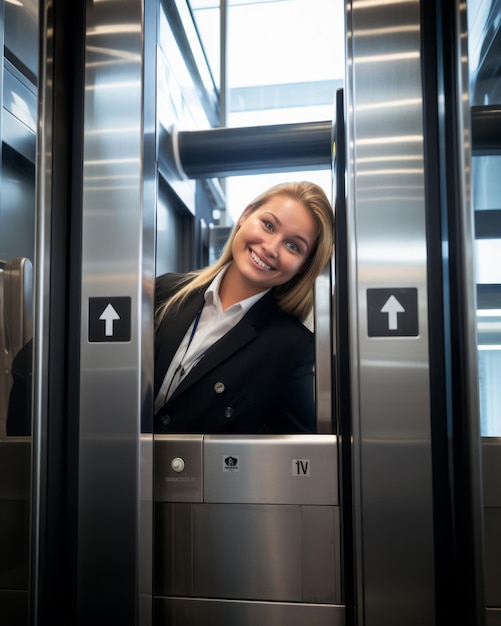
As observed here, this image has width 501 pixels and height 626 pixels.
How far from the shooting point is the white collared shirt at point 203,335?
5.66 feet

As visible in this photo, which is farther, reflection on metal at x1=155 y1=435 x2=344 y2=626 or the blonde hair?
the blonde hair

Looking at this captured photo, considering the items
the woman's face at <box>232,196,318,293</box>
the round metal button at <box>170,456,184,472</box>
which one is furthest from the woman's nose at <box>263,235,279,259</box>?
the round metal button at <box>170,456,184,472</box>

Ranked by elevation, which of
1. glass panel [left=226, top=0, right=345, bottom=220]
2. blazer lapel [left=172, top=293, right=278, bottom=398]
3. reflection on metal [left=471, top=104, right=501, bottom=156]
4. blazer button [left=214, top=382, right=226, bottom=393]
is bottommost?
blazer button [left=214, top=382, right=226, bottom=393]

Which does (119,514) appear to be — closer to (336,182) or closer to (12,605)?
(12,605)

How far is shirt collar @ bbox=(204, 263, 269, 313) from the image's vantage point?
177cm

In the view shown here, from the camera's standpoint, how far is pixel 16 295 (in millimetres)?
1394

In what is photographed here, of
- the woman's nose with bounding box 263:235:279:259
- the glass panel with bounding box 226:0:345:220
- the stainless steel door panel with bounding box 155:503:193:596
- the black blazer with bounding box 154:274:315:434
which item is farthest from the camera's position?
the glass panel with bounding box 226:0:345:220

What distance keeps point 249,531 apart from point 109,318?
0.79 meters

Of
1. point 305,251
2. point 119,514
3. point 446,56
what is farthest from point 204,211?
point 119,514

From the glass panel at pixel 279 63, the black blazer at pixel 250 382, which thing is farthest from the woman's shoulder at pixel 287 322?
the glass panel at pixel 279 63

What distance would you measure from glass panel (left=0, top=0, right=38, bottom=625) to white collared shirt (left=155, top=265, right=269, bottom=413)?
47 centimetres

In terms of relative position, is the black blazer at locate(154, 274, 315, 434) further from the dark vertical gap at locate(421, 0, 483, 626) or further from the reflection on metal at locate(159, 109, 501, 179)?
the reflection on metal at locate(159, 109, 501, 179)

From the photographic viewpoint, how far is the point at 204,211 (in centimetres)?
265

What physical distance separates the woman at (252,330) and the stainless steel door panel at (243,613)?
520 mm
